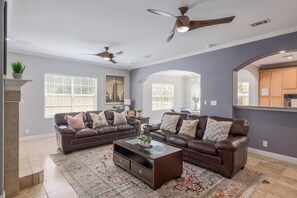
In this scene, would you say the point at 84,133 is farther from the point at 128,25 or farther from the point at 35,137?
the point at 128,25

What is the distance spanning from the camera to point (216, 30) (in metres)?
3.43

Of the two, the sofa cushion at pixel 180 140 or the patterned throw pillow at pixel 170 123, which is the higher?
the patterned throw pillow at pixel 170 123

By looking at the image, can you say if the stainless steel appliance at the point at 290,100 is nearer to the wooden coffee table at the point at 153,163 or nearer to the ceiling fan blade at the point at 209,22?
the ceiling fan blade at the point at 209,22

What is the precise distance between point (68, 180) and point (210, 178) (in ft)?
7.74

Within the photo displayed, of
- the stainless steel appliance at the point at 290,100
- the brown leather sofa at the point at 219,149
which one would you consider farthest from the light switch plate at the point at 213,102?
the stainless steel appliance at the point at 290,100

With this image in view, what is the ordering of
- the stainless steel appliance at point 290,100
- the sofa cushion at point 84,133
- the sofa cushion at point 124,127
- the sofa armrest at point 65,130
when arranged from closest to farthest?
the sofa armrest at point 65,130, the sofa cushion at point 84,133, the sofa cushion at point 124,127, the stainless steel appliance at point 290,100

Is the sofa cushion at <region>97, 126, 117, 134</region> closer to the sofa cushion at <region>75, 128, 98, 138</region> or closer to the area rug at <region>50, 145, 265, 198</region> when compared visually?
the sofa cushion at <region>75, 128, 98, 138</region>

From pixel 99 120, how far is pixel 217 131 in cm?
319

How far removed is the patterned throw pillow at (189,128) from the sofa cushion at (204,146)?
48cm

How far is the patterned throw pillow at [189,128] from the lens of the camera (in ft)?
12.1

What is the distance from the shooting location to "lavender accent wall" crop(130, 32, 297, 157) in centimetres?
348

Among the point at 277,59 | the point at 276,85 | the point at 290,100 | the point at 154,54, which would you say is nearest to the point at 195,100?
the point at 276,85

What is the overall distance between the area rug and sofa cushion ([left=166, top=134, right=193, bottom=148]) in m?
0.40

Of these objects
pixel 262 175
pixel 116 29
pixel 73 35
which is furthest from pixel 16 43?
pixel 262 175
